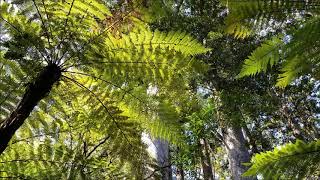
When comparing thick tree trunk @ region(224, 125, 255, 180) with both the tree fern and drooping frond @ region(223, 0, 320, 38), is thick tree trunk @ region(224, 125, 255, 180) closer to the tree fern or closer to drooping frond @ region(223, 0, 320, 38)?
Answer: the tree fern

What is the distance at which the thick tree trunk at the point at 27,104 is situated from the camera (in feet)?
5.35

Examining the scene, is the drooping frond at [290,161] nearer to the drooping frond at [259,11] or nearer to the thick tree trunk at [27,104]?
the drooping frond at [259,11]

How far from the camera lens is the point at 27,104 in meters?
1.72

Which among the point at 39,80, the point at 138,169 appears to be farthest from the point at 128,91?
the point at 39,80

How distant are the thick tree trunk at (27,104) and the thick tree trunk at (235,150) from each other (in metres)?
7.85

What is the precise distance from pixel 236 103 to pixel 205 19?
2.29m

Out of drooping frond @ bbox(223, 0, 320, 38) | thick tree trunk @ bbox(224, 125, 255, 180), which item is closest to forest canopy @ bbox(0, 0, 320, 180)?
drooping frond @ bbox(223, 0, 320, 38)

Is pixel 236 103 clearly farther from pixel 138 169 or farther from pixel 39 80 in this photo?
pixel 39 80

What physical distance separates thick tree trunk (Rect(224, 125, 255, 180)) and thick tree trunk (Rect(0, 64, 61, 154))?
7.85 m

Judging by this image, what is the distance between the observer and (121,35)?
227 centimetres

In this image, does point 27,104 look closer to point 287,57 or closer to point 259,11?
point 259,11

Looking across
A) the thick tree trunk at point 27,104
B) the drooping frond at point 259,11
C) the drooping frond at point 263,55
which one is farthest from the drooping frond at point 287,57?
the thick tree trunk at point 27,104

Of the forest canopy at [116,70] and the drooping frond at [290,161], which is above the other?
the forest canopy at [116,70]

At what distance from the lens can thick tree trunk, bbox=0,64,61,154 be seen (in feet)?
5.35
